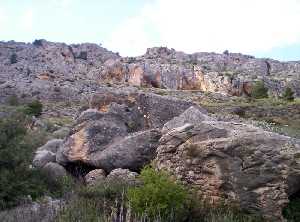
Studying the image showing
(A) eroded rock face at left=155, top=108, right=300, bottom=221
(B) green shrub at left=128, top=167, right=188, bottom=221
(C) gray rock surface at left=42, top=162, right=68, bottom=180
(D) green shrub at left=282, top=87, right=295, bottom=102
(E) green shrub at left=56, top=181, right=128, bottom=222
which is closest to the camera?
(E) green shrub at left=56, top=181, right=128, bottom=222

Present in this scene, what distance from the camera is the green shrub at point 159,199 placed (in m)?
8.98

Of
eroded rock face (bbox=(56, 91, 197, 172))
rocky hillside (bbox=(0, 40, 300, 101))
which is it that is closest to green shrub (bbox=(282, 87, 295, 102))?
rocky hillside (bbox=(0, 40, 300, 101))

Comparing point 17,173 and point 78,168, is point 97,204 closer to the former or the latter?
point 17,173

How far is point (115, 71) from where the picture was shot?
82062 mm

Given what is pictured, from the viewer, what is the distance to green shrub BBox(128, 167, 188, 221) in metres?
8.98

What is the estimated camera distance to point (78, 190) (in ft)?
37.4

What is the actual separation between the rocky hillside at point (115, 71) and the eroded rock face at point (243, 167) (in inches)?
2028

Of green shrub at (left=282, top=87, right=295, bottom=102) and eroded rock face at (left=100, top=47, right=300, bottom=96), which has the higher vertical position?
eroded rock face at (left=100, top=47, right=300, bottom=96)

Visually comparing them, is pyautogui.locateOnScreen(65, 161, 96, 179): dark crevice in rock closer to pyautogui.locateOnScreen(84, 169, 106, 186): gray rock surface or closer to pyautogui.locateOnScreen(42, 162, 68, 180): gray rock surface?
pyautogui.locateOnScreen(42, 162, 68, 180): gray rock surface

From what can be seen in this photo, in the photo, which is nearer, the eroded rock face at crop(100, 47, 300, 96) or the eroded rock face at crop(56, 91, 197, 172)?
the eroded rock face at crop(56, 91, 197, 172)

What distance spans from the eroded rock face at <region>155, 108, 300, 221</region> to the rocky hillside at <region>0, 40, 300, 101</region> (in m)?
51.5

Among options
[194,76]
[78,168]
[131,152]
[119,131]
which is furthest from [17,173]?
[194,76]

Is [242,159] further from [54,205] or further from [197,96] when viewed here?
[197,96]

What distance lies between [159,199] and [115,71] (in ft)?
241
